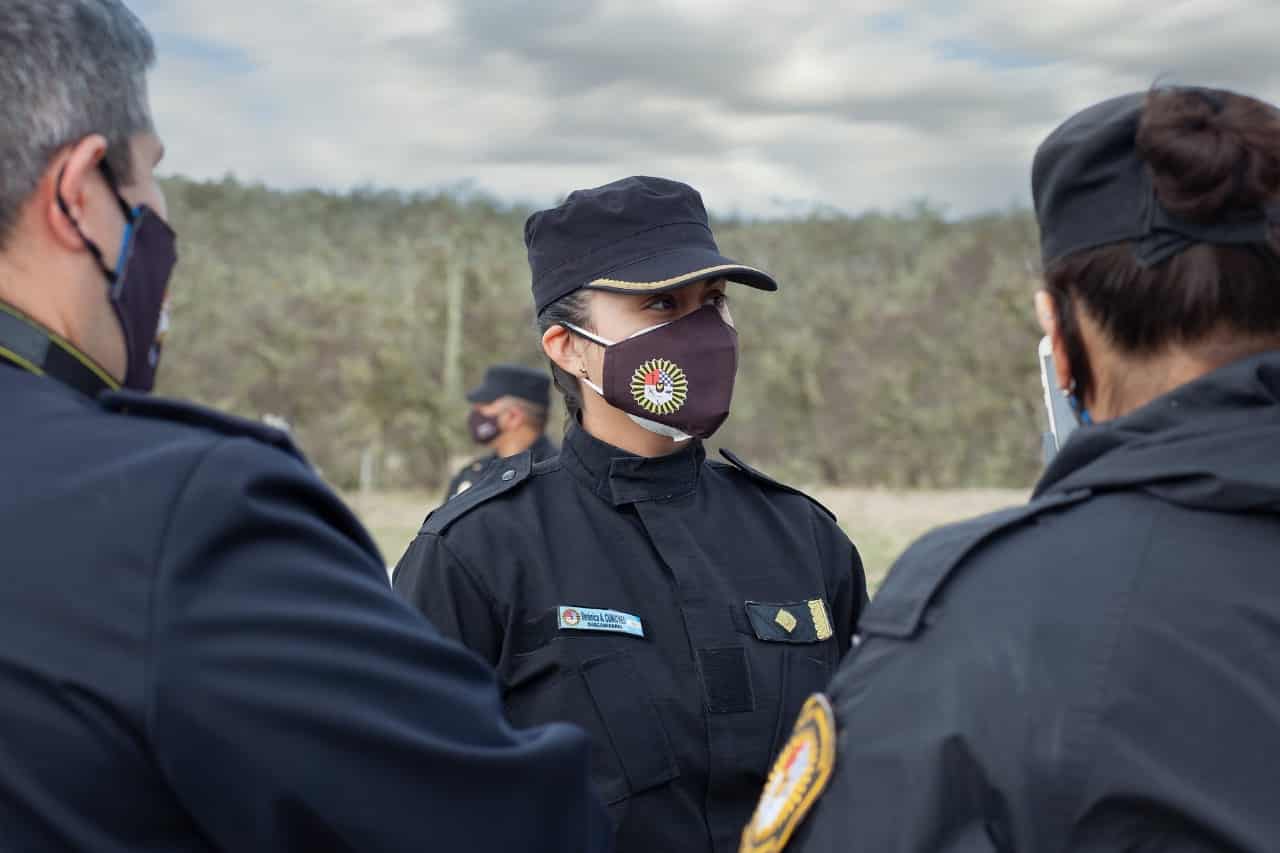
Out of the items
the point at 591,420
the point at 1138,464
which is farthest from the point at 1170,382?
the point at 591,420

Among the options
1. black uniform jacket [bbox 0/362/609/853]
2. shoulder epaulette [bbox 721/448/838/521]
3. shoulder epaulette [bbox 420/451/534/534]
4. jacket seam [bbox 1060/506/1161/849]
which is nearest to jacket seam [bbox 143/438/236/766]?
black uniform jacket [bbox 0/362/609/853]

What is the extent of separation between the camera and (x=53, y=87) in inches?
57.4

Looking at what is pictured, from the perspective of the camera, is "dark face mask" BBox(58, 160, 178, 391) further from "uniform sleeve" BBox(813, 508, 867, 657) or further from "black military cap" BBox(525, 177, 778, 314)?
"uniform sleeve" BBox(813, 508, 867, 657)

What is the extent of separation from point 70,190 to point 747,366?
23.4 meters

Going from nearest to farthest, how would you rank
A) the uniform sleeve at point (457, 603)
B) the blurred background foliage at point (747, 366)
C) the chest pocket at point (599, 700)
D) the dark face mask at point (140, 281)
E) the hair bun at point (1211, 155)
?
1. the hair bun at point (1211, 155)
2. the dark face mask at point (140, 281)
3. the chest pocket at point (599, 700)
4. the uniform sleeve at point (457, 603)
5. the blurred background foliage at point (747, 366)

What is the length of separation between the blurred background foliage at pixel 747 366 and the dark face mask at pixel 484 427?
10.8m

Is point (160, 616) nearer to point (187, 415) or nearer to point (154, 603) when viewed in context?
point (154, 603)

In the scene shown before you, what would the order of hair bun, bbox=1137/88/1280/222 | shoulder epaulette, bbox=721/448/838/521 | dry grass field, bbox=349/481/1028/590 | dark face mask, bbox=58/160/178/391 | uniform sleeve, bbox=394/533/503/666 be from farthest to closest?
dry grass field, bbox=349/481/1028/590 < shoulder epaulette, bbox=721/448/838/521 < uniform sleeve, bbox=394/533/503/666 < dark face mask, bbox=58/160/178/391 < hair bun, bbox=1137/88/1280/222

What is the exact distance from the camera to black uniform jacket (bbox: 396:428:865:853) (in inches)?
97.0

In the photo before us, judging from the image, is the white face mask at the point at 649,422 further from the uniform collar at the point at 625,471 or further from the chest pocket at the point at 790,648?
the chest pocket at the point at 790,648

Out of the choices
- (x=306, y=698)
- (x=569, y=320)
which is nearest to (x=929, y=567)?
(x=306, y=698)

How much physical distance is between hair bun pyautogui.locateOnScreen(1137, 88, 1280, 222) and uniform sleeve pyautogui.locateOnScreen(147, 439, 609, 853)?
941 mm

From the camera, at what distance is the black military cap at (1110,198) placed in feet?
4.60

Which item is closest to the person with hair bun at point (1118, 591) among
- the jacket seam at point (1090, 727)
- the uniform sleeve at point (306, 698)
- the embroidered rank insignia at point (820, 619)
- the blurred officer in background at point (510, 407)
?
the jacket seam at point (1090, 727)
